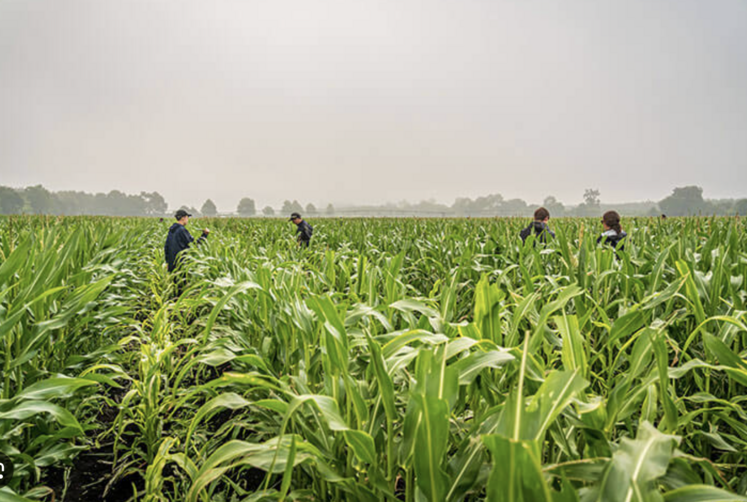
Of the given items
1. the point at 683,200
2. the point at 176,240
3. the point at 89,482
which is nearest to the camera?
the point at 89,482

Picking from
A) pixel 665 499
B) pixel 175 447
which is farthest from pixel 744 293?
pixel 175 447

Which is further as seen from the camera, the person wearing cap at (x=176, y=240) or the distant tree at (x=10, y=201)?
the distant tree at (x=10, y=201)

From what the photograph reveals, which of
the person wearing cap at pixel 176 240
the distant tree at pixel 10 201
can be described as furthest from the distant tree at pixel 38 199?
the person wearing cap at pixel 176 240

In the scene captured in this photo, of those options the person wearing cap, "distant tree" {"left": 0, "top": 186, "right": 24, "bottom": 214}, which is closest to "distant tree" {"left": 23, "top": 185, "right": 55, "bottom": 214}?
"distant tree" {"left": 0, "top": 186, "right": 24, "bottom": 214}

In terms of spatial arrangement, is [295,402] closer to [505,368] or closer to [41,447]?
[505,368]

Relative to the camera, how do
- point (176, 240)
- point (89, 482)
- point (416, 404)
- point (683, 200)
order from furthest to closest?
point (683, 200) < point (176, 240) < point (89, 482) < point (416, 404)

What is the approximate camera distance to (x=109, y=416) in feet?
9.54

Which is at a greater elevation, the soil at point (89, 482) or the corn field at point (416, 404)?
the corn field at point (416, 404)

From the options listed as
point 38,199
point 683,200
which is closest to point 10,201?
point 38,199

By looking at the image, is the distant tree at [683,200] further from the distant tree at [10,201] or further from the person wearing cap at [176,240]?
the distant tree at [10,201]

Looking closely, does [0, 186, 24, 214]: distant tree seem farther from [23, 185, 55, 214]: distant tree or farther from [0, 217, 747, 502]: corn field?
[0, 217, 747, 502]: corn field

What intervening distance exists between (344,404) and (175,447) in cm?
144

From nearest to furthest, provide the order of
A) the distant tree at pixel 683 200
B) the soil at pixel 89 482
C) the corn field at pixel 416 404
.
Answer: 1. the corn field at pixel 416 404
2. the soil at pixel 89 482
3. the distant tree at pixel 683 200

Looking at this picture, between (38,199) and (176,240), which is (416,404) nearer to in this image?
(176,240)
